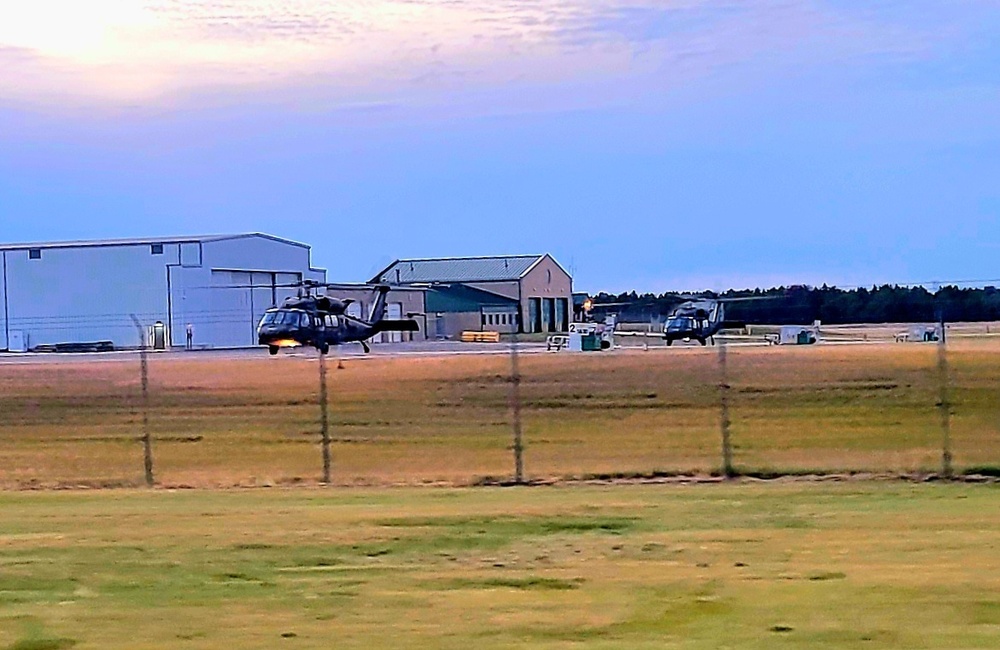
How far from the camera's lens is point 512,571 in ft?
35.2

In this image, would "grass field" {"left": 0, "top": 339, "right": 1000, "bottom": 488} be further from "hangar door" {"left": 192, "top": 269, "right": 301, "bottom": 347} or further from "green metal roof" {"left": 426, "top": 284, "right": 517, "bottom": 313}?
"green metal roof" {"left": 426, "top": 284, "right": 517, "bottom": 313}

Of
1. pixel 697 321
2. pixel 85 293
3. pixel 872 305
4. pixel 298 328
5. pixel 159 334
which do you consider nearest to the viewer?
pixel 872 305

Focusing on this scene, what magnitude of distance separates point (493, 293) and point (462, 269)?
284 inches

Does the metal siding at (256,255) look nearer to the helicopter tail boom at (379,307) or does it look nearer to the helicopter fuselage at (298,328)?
the helicopter tail boom at (379,307)

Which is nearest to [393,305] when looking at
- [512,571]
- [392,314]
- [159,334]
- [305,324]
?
[392,314]

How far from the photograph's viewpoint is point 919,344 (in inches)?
1511

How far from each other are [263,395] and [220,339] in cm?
2934

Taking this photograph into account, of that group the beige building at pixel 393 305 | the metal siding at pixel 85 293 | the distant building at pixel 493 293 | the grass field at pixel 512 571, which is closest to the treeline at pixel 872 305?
the grass field at pixel 512 571

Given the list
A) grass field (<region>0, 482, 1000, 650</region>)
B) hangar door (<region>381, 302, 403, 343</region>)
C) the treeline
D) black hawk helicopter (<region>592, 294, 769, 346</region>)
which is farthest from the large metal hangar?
grass field (<region>0, 482, 1000, 650</region>)

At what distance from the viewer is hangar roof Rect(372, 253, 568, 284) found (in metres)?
74.6

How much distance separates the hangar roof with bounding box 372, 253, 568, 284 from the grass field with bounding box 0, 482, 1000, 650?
58.3m

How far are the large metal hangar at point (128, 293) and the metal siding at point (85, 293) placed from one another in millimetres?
44

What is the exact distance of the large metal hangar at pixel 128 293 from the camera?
6003 centimetres

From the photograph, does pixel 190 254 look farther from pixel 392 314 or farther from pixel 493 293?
pixel 493 293
